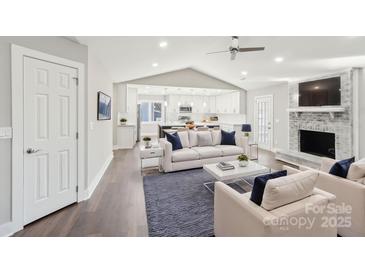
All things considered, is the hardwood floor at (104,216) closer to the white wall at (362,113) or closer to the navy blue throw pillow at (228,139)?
the navy blue throw pillow at (228,139)

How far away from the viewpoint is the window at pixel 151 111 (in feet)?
35.8

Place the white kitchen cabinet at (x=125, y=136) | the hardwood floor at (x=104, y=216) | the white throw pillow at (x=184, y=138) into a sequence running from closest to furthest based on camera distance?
the hardwood floor at (x=104, y=216)
the white throw pillow at (x=184, y=138)
the white kitchen cabinet at (x=125, y=136)

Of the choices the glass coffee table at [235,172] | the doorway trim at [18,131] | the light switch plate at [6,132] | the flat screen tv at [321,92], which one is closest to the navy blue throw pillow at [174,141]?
the glass coffee table at [235,172]

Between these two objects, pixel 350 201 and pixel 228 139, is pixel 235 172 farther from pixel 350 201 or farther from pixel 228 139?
pixel 228 139

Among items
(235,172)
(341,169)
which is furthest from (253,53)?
(341,169)

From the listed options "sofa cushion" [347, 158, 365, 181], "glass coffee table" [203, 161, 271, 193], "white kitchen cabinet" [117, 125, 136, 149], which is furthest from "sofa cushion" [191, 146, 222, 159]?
"white kitchen cabinet" [117, 125, 136, 149]

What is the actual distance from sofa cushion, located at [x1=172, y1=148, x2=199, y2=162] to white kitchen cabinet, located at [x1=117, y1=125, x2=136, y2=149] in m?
3.52

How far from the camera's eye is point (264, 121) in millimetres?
7539

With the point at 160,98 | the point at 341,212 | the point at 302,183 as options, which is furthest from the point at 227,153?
the point at 160,98

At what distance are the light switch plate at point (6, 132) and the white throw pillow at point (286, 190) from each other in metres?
2.58

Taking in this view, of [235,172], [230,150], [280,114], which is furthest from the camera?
[280,114]

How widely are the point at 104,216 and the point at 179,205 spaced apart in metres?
0.99

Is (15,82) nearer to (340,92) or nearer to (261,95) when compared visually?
(340,92)

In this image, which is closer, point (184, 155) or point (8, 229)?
point (8, 229)
